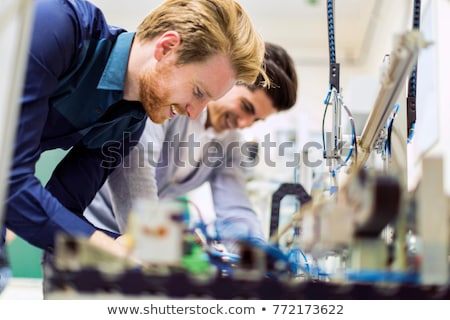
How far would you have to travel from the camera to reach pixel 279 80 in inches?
59.7

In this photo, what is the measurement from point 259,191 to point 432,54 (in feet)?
3.08

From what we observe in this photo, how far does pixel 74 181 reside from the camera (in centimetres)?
123

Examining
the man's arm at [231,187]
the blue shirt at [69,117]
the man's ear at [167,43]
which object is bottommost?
the man's arm at [231,187]

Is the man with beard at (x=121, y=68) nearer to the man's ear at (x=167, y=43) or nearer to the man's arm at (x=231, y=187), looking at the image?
the man's ear at (x=167, y=43)

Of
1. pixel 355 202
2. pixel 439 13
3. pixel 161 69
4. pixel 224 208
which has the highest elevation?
pixel 439 13

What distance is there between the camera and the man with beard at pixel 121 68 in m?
0.91

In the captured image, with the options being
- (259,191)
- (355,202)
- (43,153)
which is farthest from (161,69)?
(259,191)

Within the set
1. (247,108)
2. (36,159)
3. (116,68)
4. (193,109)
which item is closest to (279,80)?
(247,108)

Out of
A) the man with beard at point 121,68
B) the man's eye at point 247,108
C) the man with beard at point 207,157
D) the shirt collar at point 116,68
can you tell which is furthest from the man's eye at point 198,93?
the man's eye at point 247,108

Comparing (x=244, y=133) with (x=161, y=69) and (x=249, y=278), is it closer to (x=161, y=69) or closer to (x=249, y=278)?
(x=161, y=69)

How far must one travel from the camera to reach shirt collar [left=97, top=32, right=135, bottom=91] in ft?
3.51

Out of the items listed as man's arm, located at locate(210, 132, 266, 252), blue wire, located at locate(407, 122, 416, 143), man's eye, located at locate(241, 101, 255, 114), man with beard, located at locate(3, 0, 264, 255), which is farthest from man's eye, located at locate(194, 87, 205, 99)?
man's arm, located at locate(210, 132, 266, 252)

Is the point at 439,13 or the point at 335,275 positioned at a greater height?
the point at 439,13

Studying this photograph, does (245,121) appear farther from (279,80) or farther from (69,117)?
(69,117)
